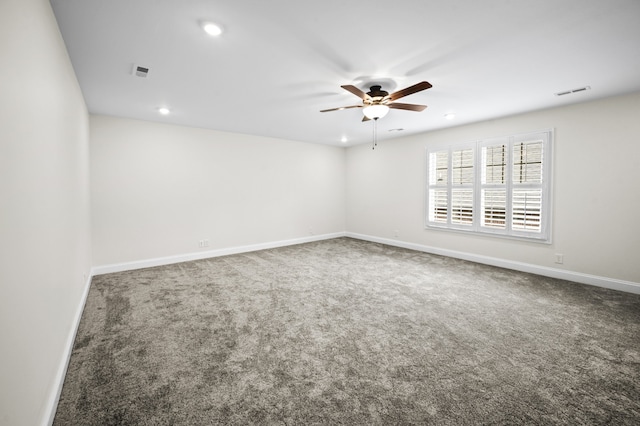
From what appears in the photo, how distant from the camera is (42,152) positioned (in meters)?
1.72

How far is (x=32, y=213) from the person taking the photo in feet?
4.96

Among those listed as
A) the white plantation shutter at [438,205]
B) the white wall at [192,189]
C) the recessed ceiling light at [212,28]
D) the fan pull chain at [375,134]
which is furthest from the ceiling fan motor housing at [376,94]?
the white wall at [192,189]

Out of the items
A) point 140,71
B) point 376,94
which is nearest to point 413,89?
point 376,94

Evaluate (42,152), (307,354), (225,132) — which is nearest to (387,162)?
(225,132)

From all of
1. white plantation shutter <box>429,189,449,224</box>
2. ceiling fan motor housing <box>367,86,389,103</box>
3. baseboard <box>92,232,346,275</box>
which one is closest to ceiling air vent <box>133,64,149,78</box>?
ceiling fan motor housing <box>367,86,389,103</box>

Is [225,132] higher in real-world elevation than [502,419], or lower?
higher

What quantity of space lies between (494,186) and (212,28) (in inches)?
192

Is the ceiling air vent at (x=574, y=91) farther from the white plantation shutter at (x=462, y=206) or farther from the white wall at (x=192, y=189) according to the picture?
the white wall at (x=192, y=189)

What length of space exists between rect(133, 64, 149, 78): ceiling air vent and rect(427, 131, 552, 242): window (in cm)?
508

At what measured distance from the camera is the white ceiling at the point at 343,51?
76.5 inches

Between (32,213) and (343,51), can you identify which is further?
(343,51)

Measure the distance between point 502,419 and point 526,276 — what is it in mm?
3455

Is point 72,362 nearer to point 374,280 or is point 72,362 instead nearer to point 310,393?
point 310,393

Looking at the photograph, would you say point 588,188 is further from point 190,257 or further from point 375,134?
point 190,257
